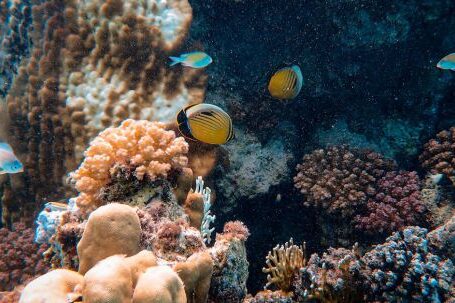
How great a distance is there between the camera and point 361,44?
6301 mm

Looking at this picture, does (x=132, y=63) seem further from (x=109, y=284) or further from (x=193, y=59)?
(x=109, y=284)

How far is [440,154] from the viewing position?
576 centimetres

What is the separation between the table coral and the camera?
10.3 ft

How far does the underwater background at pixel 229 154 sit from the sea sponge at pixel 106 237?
0.01 m

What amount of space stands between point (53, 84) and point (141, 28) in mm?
1592

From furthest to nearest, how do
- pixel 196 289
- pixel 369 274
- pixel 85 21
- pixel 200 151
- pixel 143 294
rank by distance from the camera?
1. pixel 85 21
2. pixel 200 151
3. pixel 369 274
4. pixel 196 289
5. pixel 143 294

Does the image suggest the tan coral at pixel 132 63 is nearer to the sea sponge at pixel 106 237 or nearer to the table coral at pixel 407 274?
the sea sponge at pixel 106 237

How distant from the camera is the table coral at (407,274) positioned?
3.15 metres

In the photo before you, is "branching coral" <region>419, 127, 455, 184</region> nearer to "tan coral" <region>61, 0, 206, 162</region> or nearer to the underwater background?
the underwater background

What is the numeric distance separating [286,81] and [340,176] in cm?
198

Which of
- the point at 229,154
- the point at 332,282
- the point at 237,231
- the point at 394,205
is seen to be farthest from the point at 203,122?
the point at 394,205

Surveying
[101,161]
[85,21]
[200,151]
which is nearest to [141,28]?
[85,21]

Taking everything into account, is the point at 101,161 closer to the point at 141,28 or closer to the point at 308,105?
the point at 141,28

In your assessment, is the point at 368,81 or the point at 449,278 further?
the point at 368,81
